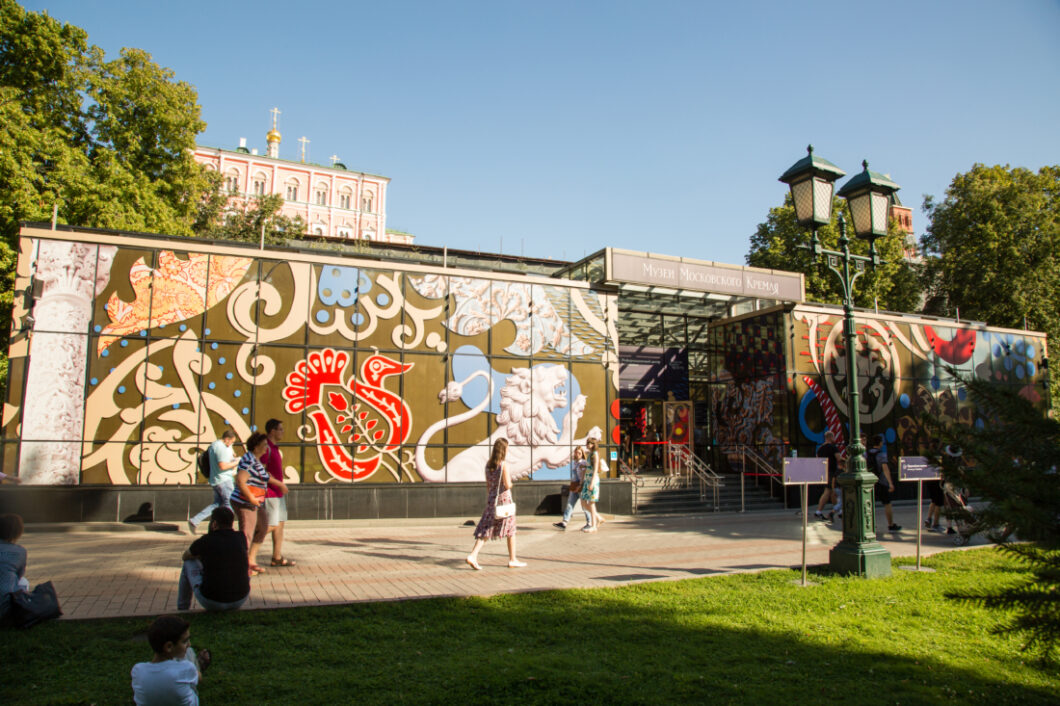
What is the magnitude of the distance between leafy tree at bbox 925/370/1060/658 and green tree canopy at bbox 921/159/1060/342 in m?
33.3

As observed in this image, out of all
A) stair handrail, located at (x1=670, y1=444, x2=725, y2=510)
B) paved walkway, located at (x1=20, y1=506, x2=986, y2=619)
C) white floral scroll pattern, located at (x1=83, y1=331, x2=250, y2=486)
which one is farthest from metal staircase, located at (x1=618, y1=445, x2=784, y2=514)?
white floral scroll pattern, located at (x1=83, y1=331, x2=250, y2=486)

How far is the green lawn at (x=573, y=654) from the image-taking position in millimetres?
4781

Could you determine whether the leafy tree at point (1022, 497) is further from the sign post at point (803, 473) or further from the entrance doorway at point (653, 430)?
the entrance doorway at point (653, 430)

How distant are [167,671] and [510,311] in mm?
14528

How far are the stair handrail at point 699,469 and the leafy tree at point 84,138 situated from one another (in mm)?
18599

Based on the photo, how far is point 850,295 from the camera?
33.3ft

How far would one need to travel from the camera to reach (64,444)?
556 inches

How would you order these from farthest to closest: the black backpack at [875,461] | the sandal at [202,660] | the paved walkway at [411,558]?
the black backpack at [875,461], the paved walkway at [411,558], the sandal at [202,660]

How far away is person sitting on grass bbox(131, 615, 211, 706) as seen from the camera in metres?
3.93

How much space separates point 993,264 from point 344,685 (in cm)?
3599

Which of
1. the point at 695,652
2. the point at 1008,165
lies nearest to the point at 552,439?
the point at 695,652

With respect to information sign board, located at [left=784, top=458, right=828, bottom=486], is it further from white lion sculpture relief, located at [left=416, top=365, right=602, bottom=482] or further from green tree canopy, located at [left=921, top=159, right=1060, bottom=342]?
green tree canopy, located at [left=921, top=159, right=1060, bottom=342]

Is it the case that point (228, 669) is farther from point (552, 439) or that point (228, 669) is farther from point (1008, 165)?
point (1008, 165)

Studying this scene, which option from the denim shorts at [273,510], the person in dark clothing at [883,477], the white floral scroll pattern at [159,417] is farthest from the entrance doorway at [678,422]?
the denim shorts at [273,510]
